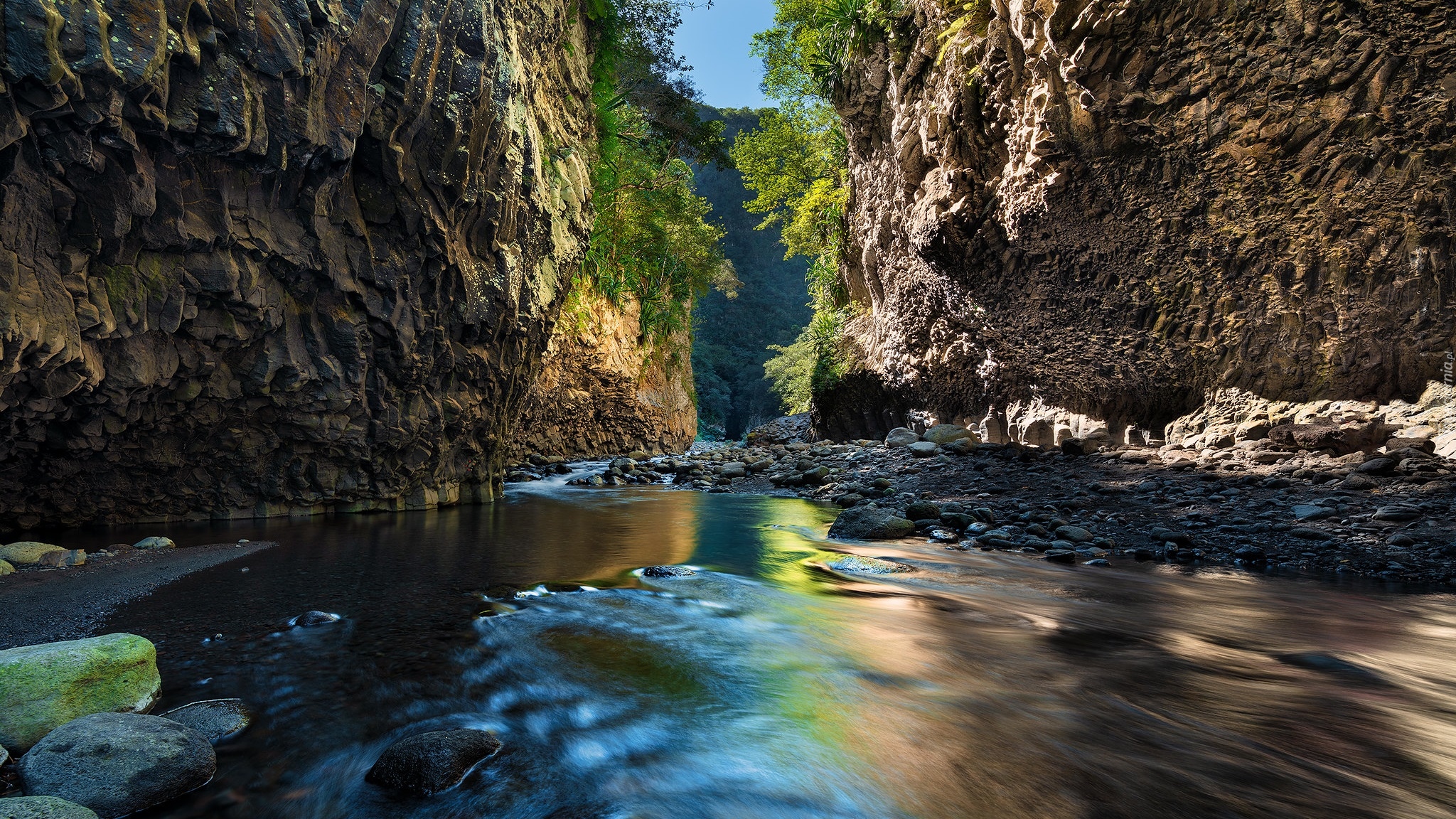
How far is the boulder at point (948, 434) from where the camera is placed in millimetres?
12961

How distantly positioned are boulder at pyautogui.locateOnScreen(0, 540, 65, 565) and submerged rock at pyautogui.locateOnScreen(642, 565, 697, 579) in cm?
461

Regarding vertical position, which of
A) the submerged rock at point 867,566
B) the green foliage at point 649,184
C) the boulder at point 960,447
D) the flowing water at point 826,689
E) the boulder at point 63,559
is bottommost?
the flowing water at point 826,689

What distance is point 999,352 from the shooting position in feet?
40.5

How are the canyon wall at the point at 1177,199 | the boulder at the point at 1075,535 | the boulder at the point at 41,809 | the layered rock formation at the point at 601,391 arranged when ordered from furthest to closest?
the layered rock formation at the point at 601,391 < the canyon wall at the point at 1177,199 < the boulder at the point at 1075,535 < the boulder at the point at 41,809

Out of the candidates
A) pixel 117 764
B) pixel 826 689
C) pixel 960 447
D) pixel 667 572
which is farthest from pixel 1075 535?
pixel 117 764

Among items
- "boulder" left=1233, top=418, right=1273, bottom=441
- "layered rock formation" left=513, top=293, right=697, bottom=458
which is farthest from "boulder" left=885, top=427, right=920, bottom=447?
"layered rock formation" left=513, top=293, right=697, bottom=458

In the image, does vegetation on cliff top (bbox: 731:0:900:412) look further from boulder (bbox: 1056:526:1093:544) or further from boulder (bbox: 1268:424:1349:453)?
boulder (bbox: 1056:526:1093:544)

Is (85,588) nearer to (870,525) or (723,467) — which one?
(870,525)

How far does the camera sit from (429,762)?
7.21 feet

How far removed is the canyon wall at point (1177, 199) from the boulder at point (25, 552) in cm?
1225

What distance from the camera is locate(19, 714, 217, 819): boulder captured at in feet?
6.17

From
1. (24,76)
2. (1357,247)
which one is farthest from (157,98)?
(1357,247)

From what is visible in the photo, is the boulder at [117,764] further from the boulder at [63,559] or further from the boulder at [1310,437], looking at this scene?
the boulder at [1310,437]

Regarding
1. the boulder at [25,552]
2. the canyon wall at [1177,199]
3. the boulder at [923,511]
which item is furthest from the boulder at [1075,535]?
the boulder at [25,552]
